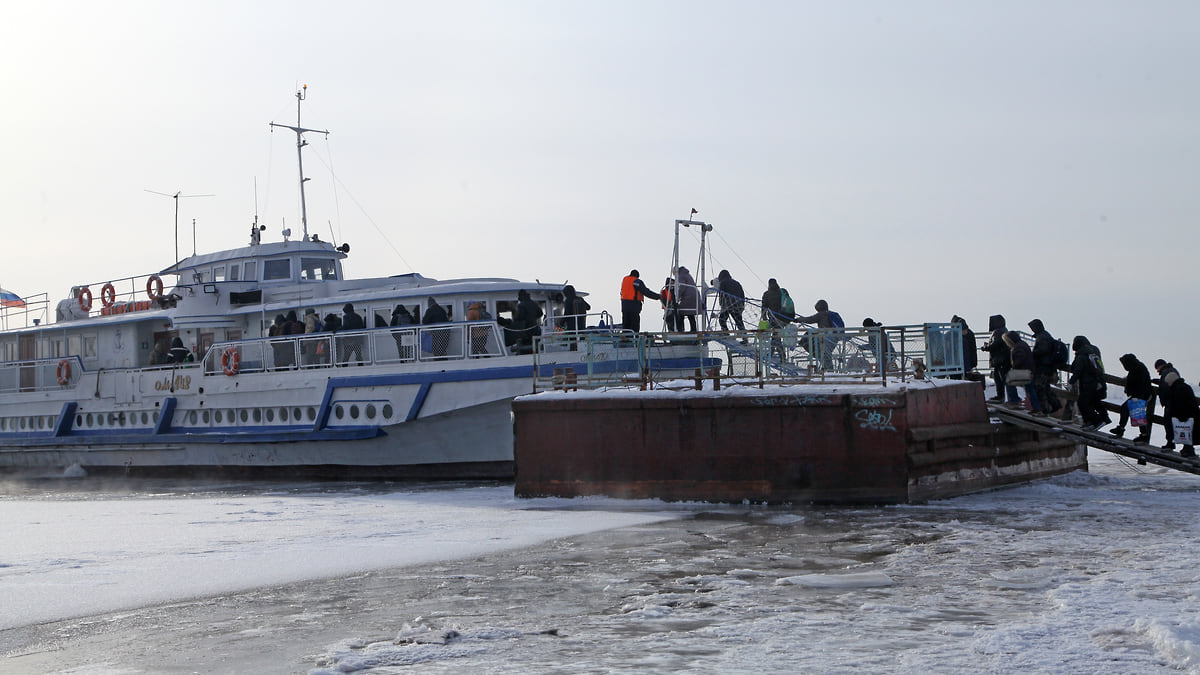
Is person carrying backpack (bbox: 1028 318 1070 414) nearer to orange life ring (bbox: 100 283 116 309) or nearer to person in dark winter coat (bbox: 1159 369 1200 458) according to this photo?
person in dark winter coat (bbox: 1159 369 1200 458)

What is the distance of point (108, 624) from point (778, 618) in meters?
4.73

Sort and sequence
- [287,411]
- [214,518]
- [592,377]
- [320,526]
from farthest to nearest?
[287,411] < [592,377] < [214,518] < [320,526]

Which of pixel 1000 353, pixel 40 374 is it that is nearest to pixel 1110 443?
pixel 1000 353

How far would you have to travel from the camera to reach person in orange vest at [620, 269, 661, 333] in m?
21.1

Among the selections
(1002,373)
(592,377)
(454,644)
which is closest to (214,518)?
(592,377)

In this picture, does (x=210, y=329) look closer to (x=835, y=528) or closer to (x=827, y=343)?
(x=827, y=343)

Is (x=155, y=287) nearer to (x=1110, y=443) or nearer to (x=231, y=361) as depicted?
(x=231, y=361)

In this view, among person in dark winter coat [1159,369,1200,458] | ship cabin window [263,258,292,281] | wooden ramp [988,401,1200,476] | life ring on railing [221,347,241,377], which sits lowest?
wooden ramp [988,401,1200,476]

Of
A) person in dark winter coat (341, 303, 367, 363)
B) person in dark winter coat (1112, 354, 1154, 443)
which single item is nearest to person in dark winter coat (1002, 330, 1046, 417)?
person in dark winter coat (1112, 354, 1154, 443)

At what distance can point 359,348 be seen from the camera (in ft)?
75.5

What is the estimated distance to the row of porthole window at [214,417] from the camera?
22734 mm

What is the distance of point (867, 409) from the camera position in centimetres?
1500

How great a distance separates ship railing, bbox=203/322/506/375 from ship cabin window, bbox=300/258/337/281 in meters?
3.46

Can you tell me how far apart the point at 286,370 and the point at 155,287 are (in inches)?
236
